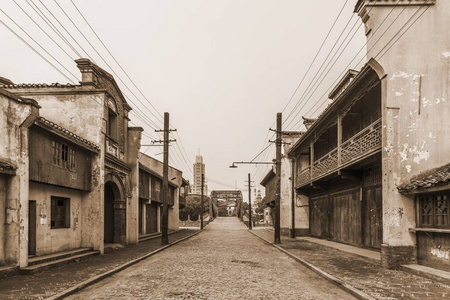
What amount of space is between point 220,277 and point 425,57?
8818 mm

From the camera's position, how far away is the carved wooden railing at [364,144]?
13.8m

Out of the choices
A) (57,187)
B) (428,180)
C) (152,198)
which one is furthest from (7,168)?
(152,198)

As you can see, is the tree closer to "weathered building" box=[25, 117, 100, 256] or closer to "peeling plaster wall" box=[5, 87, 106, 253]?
"peeling plaster wall" box=[5, 87, 106, 253]

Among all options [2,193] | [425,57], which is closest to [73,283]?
[2,193]

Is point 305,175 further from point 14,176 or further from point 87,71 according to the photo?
point 14,176

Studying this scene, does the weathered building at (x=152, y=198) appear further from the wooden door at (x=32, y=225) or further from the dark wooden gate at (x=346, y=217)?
the dark wooden gate at (x=346, y=217)

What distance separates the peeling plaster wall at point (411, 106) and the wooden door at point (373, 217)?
3202 mm

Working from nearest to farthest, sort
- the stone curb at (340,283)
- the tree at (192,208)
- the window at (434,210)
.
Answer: the stone curb at (340,283) < the window at (434,210) < the tree at (192,208)

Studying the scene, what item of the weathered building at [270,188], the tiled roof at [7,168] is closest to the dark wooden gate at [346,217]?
the tiled roof at [7,168]

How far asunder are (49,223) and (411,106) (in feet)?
40.7

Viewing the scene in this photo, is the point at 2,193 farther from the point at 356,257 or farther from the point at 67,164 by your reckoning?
the point at 356,257

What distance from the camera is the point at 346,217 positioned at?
19.8 m

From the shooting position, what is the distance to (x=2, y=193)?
1102 centimetres

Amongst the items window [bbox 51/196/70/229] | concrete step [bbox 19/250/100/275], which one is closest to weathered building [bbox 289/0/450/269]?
concrete step [bbox 19/250/100/275]
